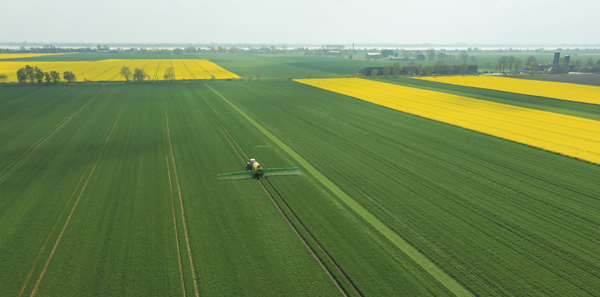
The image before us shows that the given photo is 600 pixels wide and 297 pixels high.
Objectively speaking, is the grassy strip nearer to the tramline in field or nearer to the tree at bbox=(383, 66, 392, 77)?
the tree at bbox=(383, 66, 392, 77)

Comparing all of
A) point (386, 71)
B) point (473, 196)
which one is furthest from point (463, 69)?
point (473, 196)

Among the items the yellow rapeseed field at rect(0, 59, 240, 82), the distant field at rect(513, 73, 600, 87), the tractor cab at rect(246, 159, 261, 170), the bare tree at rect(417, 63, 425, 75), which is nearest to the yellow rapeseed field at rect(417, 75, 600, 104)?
the distant field at rect(513, 73, 600, 87)

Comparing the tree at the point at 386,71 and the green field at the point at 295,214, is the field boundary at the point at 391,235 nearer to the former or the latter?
the green field at the point at 295,214

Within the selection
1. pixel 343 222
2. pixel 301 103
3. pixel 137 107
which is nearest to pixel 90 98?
pixel 137 107

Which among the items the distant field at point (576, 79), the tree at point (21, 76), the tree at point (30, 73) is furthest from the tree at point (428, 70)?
the tree at point (21, 76)

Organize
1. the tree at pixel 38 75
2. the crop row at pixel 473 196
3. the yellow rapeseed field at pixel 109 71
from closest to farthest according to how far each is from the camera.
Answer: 1. the crop row at pixel 473 196
2. the tree at pixel 38 75
3. the yellow rapeseed field at pixel 109 71

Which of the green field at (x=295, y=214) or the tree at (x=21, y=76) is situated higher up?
the tree at (x=21, y=76)

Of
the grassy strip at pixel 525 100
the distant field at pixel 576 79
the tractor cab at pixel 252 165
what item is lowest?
the tractor cab at pixel 252 165

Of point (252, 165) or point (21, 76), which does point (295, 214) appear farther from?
point (21, 76)
